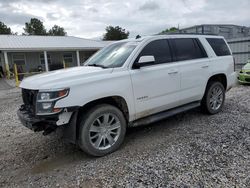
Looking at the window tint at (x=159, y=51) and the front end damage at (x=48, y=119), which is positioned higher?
the window tint at (x=159, y=51)

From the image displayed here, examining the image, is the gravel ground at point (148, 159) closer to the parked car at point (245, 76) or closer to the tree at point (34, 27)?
the parked car at point (245, 76)

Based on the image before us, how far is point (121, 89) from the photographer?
3.47m

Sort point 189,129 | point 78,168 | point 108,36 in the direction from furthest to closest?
point 108,36 < point 189,129 < point 78,168

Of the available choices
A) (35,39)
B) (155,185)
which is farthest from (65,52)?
(155,185)

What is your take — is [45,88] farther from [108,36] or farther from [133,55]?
[108,36]

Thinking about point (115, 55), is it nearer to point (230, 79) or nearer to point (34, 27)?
point (230, 79)

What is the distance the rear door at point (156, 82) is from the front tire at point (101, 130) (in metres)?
0.45

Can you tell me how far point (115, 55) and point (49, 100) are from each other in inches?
64.9

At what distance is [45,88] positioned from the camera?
2967 millimetres

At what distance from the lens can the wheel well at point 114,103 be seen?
10.9 ft

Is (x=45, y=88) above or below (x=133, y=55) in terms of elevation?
below

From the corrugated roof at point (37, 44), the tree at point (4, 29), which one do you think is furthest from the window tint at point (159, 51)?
the tree at point (4, 29)

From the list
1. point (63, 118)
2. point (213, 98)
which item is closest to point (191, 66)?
point (213, 98)

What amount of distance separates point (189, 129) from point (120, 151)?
164 centimetres
